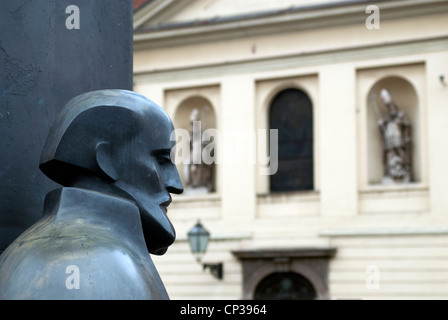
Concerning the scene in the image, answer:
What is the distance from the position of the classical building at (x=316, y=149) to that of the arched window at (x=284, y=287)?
0.09ft

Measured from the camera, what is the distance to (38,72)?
2.86 m

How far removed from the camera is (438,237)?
21969 millimetres

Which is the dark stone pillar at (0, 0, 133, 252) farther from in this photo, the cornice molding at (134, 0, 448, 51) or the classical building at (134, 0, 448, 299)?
the cornice molding at (134, 0, 448, 51)

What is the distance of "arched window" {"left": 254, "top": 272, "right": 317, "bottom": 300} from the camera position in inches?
894

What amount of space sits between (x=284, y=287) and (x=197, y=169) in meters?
3.56

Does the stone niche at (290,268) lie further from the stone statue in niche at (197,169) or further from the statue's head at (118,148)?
the statue's head at (118,148)

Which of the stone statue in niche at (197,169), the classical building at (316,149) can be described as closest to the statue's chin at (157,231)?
the classical building at (316,149)

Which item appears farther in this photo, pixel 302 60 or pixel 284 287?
pixel 302 60

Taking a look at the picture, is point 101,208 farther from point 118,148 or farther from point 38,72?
point 38,72

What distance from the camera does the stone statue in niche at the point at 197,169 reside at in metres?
23.8

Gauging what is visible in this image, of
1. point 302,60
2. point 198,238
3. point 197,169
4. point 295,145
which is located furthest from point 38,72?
point 197,169

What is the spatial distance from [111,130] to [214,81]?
22.0m
